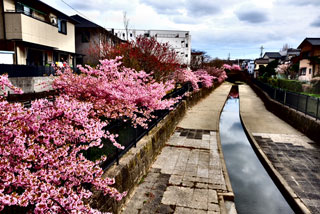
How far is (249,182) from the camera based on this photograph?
24.5 ft

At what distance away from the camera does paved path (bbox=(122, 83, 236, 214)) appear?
186 inches

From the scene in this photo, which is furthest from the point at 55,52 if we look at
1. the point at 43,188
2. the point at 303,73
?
the point at 303,73

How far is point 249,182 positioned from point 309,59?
119 feet

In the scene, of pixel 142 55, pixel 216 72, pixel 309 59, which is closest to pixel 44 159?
pixel 142 55

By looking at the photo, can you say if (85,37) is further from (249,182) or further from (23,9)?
(249,182)

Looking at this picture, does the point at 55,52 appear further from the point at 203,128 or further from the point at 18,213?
the point at 18,213

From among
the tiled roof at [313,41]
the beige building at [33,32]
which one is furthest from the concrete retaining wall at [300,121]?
the tiled roof at [313,41]

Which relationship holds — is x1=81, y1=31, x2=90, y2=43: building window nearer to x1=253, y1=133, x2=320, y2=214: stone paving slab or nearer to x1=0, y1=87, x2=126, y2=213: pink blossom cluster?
x1=253, y1=133, x2=320, y2=214: stone paving slab

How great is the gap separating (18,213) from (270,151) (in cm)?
827

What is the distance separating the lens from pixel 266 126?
12477 mm

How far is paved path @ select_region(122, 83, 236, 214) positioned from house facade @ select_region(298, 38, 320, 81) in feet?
107

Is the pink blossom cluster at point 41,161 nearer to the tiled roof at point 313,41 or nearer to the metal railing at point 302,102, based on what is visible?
the metal railing at point 302,102

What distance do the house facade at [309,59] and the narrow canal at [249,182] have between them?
2942cm

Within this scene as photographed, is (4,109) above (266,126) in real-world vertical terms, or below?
above
